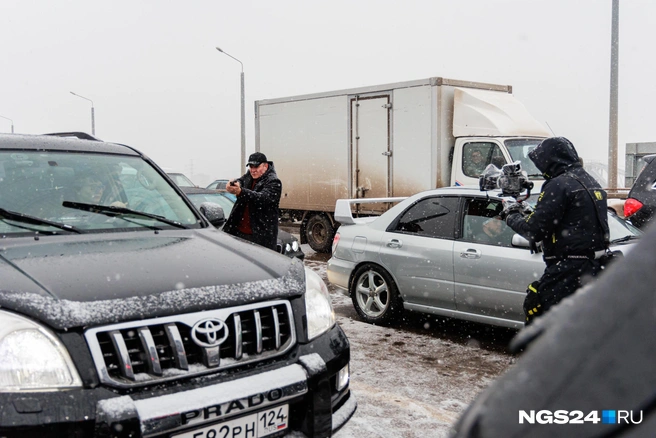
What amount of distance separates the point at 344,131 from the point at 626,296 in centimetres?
1253

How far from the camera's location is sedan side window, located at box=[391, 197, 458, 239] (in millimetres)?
6355

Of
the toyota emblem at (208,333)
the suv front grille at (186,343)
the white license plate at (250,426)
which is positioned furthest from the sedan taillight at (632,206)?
the toyota emblem at (208,333)

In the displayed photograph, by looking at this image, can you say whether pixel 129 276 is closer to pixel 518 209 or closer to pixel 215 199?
pixel 518 209

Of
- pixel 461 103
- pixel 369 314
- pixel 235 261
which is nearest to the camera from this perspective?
pixel 235 261

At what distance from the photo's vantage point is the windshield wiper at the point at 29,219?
3.26 meters

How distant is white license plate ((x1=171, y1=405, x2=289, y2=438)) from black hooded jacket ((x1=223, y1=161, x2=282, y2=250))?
11.9ft

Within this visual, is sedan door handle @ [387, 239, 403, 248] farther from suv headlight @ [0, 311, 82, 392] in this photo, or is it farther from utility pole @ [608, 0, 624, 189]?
utility pole @ [608, 0, 624, 189]

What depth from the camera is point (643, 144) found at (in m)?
12.8

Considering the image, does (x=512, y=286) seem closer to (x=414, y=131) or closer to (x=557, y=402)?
(x=557, y=402)

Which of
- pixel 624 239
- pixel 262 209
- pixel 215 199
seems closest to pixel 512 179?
pixel 624 239

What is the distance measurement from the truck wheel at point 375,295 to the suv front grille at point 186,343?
383 cm

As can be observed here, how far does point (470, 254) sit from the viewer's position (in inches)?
234

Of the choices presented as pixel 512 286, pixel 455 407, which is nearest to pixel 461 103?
pixel 512 286

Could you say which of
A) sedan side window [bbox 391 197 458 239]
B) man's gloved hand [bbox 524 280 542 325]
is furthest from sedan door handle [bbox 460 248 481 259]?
man's gloved hand [bbox 524 280 542 325]
